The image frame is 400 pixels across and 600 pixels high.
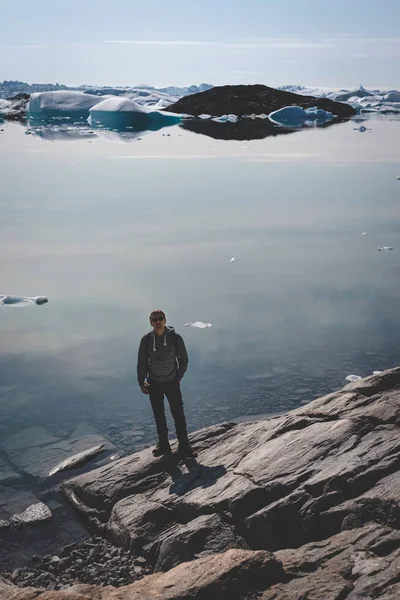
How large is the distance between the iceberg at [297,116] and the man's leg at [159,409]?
92.0 meters

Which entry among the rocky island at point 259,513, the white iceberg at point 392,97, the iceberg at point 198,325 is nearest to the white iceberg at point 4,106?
the white iceberg at point 392,97

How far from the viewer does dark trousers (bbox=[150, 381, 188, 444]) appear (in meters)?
8.66

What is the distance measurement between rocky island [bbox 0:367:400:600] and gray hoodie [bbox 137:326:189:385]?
1135 millimetres

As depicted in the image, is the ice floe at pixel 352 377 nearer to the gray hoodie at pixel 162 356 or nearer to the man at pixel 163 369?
the man at pixel 163 369

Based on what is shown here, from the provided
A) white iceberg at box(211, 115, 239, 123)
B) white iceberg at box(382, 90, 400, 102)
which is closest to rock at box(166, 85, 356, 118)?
white iceberg at box(211, 115, 239, 123)

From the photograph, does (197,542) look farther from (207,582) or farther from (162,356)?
(162,356)

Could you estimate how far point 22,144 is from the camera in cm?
6241

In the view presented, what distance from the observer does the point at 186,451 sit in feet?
29.0

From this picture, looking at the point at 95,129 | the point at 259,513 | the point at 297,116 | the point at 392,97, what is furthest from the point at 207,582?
the point at 392,97

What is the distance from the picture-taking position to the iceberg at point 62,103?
9131cm

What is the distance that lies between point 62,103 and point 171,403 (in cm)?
9118

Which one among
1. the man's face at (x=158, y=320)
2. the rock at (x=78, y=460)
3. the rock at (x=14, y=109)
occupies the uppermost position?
the rock at (x=14, y=109)

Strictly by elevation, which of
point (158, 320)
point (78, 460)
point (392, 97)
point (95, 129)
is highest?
point (392, 97)

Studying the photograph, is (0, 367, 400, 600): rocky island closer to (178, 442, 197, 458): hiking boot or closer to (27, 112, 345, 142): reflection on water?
(178, 442, 197, 458): hiking boot
